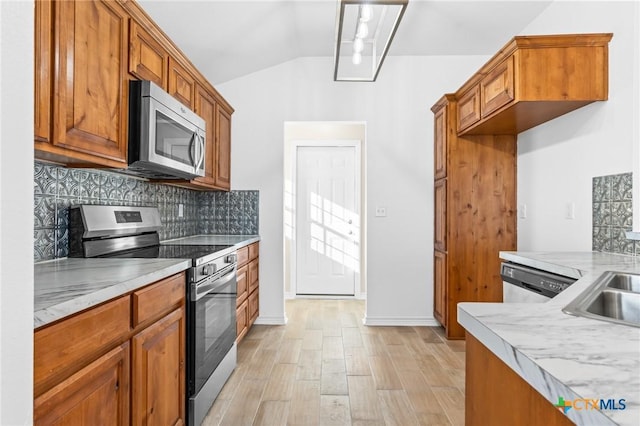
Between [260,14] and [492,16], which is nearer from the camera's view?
[260,14]

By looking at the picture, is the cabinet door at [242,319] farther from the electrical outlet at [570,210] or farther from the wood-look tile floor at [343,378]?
the electrical outlet at [570,210]

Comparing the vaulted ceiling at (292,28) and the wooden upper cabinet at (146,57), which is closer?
the wooden upper cabinet at (146,57)

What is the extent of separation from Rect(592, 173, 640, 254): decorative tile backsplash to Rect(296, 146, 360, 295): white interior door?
3.12 metres

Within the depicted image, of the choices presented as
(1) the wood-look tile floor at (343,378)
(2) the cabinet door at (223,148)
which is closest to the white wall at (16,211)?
(1) the wood-look tile floor at (343,378)

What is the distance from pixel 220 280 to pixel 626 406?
7.24 feet

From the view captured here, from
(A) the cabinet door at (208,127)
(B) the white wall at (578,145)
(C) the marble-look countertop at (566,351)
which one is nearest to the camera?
(C) the marble-look countertop at (566,351)

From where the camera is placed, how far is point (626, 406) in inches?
18.7

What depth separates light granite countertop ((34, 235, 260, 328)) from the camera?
1.01 metres

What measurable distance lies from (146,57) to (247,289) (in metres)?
2.06

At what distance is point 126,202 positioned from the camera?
2.61 metres

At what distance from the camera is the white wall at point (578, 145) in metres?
2.24

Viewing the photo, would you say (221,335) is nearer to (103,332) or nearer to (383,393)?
(383,393)

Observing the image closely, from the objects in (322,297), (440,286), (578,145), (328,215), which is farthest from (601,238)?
(322,297)

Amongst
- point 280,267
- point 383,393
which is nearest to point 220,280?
point 383,393
